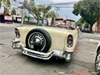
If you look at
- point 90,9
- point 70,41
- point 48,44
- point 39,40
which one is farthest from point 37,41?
point 90,9

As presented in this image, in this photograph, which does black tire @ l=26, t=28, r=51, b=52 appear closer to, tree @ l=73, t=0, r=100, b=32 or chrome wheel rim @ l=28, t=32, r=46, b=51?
chrome wheel rim @ l=28, t=32, r=46, b=51

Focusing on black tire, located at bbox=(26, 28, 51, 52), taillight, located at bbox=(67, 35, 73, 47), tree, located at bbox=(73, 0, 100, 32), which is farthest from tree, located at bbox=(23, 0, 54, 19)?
taillight, located at bbox=(67, 35, 73, 47)

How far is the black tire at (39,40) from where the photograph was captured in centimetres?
433

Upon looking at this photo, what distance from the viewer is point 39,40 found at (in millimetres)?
4391

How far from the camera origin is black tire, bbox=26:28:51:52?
14.2 ft

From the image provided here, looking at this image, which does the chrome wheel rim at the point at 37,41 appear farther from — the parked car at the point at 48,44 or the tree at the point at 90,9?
the tree at the point at 90,9

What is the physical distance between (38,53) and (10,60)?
1074 millimetres

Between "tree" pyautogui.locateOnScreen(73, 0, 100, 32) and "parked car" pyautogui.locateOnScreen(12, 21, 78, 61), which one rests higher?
"tree" pyautogui.locateOnScreen(73, 0, 100, 32)

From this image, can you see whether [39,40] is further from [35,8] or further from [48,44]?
[35,8]

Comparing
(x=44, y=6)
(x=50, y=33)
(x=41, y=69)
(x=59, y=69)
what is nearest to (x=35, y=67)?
(x=41, y=69)

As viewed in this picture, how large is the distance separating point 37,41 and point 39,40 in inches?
3.0

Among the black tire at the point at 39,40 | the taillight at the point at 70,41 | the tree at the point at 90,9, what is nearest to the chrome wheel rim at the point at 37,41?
the black tire at the point at 39,40

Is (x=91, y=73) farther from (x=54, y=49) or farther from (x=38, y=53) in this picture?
(x=38, y=53)

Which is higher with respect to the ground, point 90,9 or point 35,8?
point 35,8
